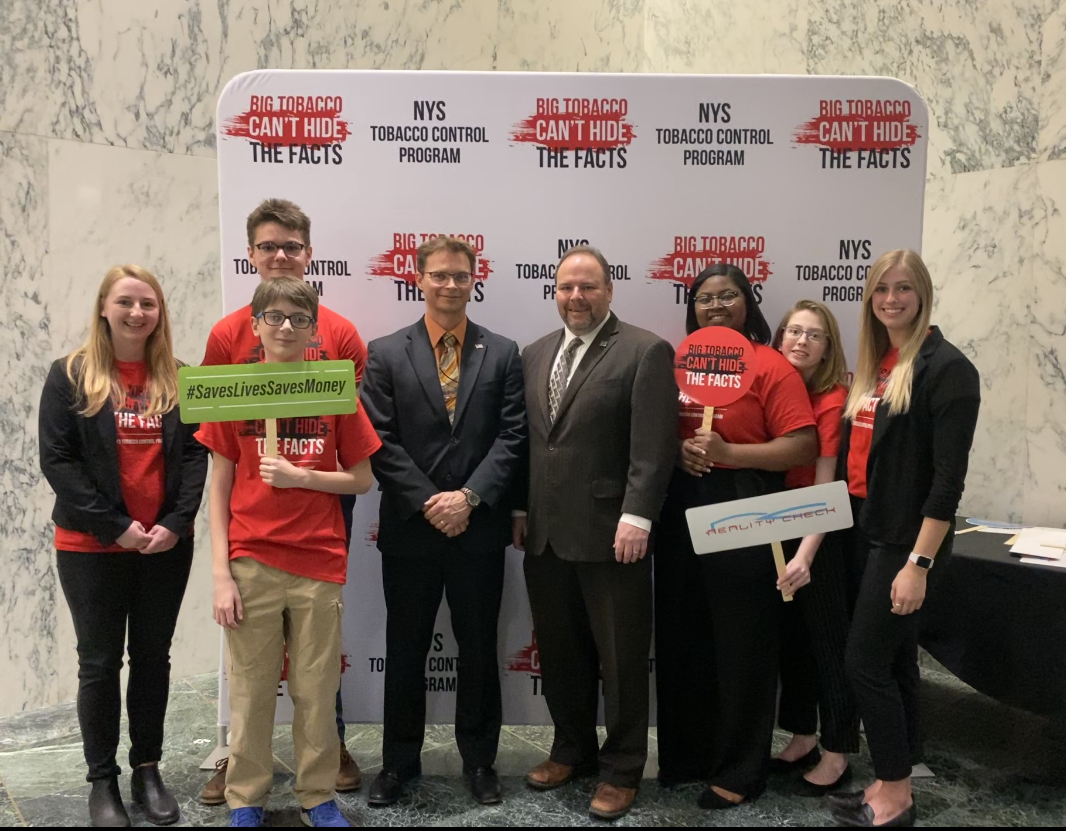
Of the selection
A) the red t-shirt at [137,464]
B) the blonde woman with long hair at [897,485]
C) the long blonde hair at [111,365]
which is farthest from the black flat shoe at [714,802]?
the long blonde hair at [111,365]

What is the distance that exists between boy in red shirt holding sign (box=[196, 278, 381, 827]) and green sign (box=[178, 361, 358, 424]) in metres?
0.09

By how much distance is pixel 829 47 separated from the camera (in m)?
4.84

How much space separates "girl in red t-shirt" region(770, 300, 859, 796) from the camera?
9.50 feet

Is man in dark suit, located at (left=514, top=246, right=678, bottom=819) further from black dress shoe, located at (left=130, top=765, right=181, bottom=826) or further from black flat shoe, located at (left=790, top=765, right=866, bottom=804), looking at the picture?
black dress shoe, located at (left=130, top=765, right=181, bottom=826)

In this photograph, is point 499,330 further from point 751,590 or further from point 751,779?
point 751,779

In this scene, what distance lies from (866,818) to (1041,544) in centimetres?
128

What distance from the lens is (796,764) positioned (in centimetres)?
314

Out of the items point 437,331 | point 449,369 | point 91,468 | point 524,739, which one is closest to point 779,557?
point 449,369

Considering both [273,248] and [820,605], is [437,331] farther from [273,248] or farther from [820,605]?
[820,605]

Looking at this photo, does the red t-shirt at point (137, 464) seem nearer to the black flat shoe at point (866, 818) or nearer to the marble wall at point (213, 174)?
the marble wall at point (213, 174)

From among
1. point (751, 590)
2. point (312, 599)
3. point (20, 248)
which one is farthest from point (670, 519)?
point (20, 248)

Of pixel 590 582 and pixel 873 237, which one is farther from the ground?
pixel 873 237

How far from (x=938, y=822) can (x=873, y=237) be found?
2047 millimetres

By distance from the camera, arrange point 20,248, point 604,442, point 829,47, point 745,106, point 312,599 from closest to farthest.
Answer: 1. point 312,599
2. point 604,442
3. point 745,106
4. point 20,248
5. point 829,47
